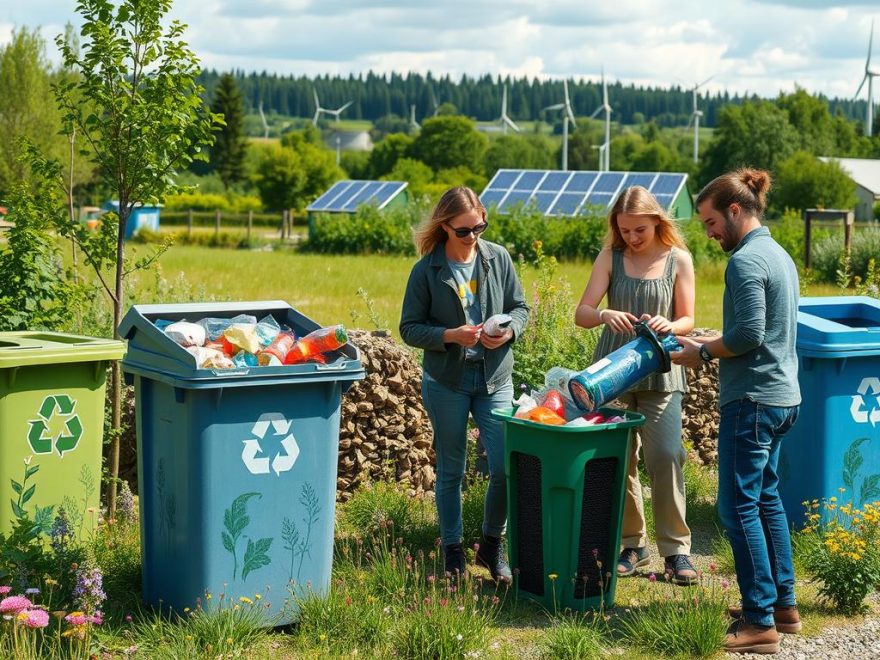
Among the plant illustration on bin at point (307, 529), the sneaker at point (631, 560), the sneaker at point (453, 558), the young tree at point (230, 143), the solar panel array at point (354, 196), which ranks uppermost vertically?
the young tree at point (230, 143)

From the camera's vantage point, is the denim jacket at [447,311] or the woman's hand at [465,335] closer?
the woman's hand at [465,335]

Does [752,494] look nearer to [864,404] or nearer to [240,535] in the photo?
[864,404]

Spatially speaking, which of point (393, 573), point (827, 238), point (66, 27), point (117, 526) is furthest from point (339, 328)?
point (66, 27)

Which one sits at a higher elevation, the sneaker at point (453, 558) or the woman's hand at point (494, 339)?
the woman's hand at point (494, 339)

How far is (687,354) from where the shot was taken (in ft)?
16.2

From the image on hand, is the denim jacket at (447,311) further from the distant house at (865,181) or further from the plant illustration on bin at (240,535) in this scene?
the distant house at (865,181)

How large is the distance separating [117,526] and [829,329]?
368cm

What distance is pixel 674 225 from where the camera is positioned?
5.52m

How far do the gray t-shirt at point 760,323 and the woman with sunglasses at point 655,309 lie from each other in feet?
2.13

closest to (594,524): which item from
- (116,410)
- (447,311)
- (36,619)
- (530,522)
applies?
(530,522)

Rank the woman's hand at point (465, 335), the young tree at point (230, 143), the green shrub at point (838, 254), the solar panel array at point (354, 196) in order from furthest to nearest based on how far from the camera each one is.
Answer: the young tree at point (230, 143)
the solar panel array at point (354, 196)
the green shrub at point (838, 254)
the woman's hand at point (465, 335)

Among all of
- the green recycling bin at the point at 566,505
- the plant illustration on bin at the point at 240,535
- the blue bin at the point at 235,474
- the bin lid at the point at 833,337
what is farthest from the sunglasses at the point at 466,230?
the bin lid at the point at 833,337

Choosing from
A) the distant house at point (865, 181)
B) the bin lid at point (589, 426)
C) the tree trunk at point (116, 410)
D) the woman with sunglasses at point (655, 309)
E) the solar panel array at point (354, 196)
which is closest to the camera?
the bin lid at point (589, 426)

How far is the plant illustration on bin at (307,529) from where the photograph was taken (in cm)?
487
